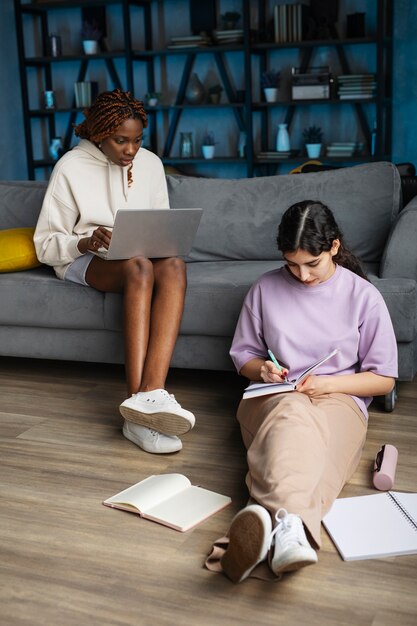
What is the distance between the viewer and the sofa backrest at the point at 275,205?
9.75ft

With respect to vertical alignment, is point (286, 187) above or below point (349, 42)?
below

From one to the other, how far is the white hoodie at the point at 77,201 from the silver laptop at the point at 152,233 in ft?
0.67

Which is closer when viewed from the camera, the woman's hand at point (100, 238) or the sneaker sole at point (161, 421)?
the sneaker sole at point (161, 421)

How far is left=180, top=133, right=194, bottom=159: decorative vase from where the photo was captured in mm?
6164

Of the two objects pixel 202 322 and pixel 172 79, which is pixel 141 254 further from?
pixel 172 79

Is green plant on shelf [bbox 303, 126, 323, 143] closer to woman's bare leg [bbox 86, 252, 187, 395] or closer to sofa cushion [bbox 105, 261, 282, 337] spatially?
sofa cushion [bbox 105, 261, 282, 337]

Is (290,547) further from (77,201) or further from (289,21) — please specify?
(289,21)

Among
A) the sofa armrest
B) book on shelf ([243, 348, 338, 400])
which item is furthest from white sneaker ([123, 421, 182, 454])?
the sofa armrest

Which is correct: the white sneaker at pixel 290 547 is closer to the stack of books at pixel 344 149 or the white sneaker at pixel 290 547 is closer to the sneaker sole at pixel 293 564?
the sneaker sole at pixel 293 564

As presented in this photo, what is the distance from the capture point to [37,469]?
218 cm

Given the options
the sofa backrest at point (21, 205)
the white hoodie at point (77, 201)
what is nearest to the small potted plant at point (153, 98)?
the sofa backrest at point (21, 205)

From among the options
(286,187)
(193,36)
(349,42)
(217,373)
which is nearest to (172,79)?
(193,36)

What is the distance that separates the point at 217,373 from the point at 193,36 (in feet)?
12.2

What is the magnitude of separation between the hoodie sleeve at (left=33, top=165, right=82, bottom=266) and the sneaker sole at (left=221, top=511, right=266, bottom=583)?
152 centimetres
